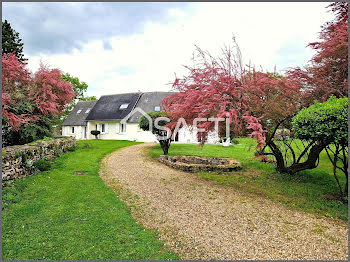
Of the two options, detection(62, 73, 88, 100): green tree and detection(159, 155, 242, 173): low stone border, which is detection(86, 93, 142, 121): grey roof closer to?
detection(62, 73, 88, 100): green tree

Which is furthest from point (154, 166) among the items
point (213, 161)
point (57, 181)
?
point (57, 181)

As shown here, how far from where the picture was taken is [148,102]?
92.0ft

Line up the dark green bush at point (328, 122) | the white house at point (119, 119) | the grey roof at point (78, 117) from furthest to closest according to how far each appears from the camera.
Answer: the grey roof at point (78, 117)
the white house at point (119, 119)
the dark green bush at point (328, 122)

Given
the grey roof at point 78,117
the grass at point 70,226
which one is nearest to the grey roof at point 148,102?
the grey roof at point 78,117

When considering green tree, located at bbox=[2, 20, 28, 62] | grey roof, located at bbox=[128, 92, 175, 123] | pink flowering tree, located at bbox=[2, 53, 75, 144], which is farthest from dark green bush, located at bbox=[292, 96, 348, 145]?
green tree, located at bbox=[2, 20, 28, 62]

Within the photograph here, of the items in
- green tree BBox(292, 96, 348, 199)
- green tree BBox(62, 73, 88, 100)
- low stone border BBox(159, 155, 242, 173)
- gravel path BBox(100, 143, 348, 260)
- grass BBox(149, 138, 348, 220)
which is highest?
green tree BBox(62, 73, 88, 100)

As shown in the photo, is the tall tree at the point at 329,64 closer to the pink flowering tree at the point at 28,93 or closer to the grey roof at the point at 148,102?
the pink flowering tree at the point at 28,93

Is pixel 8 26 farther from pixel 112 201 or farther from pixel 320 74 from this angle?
pixel 320 74

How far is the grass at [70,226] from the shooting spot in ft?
13.0

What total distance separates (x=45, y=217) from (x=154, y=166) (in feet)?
22.7

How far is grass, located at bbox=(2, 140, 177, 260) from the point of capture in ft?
13.0

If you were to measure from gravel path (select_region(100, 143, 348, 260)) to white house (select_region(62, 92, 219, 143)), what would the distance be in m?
17.8

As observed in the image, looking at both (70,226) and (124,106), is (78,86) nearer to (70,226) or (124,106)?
(124,106)

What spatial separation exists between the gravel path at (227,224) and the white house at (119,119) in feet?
58.3
